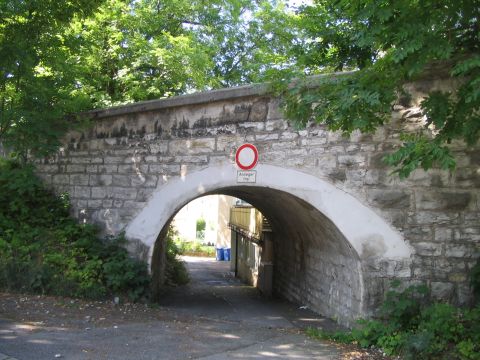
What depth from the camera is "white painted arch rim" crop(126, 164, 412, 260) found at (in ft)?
20.8

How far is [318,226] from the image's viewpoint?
307 inches

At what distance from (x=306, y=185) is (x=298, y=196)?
7.5 inches

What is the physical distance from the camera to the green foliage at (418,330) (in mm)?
4867

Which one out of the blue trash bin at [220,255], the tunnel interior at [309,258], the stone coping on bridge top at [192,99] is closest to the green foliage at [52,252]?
the tunnel interior at [309,258]

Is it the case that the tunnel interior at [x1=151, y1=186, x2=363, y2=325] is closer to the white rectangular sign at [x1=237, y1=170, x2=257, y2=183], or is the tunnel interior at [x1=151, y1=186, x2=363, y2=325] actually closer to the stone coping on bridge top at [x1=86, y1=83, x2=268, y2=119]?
the white rectangular sign at [x1=237, y1=170, x2=257, y2=183]

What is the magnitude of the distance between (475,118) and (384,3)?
1.27 metres

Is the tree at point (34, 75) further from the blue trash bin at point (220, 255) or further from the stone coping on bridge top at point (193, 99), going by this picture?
the blue trash bin at point (220, 255)

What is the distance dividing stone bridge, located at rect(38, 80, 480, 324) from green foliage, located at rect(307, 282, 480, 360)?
1.11 feet

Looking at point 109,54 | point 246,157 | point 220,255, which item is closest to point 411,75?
point 246,157

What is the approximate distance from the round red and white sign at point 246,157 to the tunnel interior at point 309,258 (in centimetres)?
45

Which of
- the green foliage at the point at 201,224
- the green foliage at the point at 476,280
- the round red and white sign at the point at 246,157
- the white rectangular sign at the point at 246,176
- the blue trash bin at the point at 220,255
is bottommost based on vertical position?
the blue trash bin at the point at 220,255

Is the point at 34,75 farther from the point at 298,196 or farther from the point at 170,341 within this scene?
the point at 170,341

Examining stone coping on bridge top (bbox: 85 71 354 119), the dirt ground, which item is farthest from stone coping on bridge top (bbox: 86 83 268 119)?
the dirt ground

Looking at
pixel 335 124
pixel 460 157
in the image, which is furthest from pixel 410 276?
pixel 335 124
